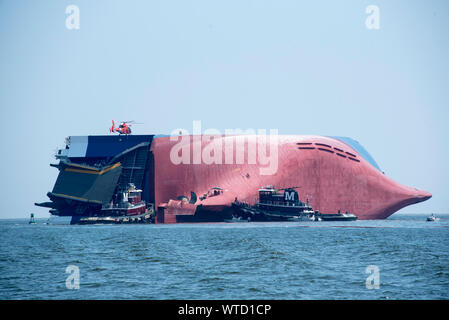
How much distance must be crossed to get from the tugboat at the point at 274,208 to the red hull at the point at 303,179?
234 cm

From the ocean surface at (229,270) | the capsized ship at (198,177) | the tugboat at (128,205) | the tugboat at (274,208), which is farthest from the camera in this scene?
the capsized ship at (198,177)

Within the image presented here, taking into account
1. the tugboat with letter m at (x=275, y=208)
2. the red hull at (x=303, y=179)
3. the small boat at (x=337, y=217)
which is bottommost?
the small boat at (x=337, y=217)

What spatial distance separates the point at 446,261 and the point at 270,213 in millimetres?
57455

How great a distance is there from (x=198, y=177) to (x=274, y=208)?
47.7 feet

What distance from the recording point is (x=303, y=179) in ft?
333

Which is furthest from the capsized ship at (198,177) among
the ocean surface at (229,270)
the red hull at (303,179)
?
the ocean surface at (229,270)

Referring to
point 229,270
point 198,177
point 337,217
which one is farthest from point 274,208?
point 229,270

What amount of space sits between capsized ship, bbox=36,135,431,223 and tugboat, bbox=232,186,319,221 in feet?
Answer: 7.41

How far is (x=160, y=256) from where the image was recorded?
130ft

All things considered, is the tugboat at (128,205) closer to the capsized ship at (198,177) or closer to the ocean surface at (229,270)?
the capsized ship at (198,177)

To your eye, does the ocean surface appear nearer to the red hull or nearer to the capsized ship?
the capsized ship

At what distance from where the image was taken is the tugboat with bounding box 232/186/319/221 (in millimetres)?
94000

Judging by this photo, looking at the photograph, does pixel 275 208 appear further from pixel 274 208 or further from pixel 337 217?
pixel 337 217

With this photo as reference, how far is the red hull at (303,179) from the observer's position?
98812 mm
